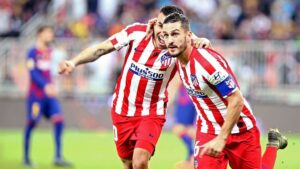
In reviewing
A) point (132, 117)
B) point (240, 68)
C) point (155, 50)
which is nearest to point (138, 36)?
point (155, 50)

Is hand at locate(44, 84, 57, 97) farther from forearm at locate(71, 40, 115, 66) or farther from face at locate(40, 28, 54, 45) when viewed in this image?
forearm at locate(71, 40, 115, 66)

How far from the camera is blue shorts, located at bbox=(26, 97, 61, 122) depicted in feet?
49.1

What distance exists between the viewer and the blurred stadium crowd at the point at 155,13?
22.5 metres

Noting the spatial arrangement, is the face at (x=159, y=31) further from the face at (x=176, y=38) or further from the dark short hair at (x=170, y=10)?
the face at (x=176, y=38)

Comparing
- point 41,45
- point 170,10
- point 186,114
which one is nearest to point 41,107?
point 41,45

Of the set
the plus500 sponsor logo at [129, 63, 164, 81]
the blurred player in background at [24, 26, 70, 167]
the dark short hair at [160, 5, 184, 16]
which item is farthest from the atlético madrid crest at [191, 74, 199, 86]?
the blurred player in background at [24, 26, 70, 167]

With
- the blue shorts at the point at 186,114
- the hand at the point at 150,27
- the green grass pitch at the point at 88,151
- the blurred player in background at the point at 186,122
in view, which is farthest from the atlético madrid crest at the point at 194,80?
the blue shorts at the point at 186,114

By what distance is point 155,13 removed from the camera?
2231 cm

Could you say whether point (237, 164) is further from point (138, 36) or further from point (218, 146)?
point (138, 36)

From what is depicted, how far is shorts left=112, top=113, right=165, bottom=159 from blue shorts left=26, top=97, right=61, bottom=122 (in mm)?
5047

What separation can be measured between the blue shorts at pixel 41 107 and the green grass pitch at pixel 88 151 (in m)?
0.83

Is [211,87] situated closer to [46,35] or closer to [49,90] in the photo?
[49,90]

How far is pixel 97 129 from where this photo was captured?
20.9m

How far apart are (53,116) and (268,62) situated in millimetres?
7216
